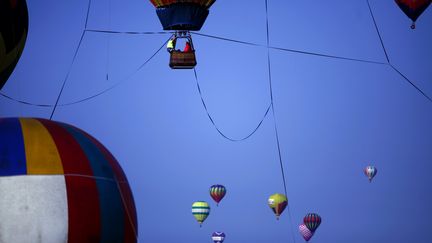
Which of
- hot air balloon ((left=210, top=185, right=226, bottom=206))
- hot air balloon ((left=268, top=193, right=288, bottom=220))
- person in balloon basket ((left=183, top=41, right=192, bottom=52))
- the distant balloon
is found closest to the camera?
the distant balloon

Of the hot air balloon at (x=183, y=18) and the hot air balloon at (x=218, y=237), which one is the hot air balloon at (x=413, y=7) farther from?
the hot air balloon at (x=218, y=237)

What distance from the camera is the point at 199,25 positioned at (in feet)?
79.0

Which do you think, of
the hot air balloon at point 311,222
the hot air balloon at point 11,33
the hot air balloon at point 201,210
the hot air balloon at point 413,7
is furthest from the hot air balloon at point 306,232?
the hot air balloon at point 11,33

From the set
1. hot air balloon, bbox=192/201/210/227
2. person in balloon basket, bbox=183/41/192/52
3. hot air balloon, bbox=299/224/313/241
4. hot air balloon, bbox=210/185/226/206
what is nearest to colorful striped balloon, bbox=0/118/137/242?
person in balloon basket, bbox=183/41/192/52

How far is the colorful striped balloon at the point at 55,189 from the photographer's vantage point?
20.8 ft

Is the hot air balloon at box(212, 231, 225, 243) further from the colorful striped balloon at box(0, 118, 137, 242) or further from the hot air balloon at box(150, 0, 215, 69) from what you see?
the colorful striped balloon at box(0, 118, 137, 242)

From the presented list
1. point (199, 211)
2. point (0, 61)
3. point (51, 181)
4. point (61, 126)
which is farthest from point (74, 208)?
point (199, 211)

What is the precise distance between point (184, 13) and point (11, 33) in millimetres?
15062

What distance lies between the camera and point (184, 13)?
78.3 ft

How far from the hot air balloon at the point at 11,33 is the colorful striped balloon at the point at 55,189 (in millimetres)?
1984

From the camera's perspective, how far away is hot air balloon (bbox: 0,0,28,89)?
338 inches

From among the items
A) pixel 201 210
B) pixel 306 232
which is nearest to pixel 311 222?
pixel 306 232

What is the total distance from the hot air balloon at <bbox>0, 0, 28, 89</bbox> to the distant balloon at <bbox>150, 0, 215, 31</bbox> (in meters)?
14.4

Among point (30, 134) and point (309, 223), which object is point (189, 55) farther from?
point (309, 223)
